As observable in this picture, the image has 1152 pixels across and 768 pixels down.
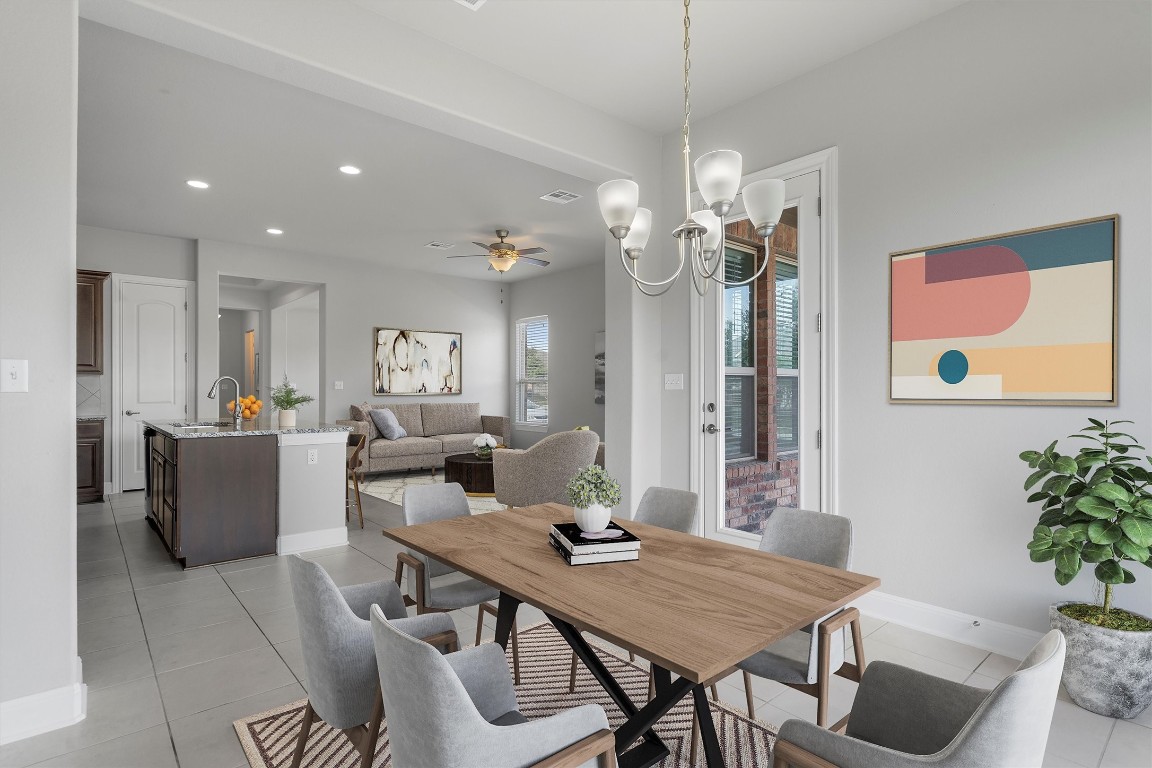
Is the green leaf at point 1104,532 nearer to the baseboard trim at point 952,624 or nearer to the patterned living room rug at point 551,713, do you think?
the baseboard trim at point 952,624

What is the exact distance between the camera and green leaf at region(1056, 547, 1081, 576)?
83.7 inches

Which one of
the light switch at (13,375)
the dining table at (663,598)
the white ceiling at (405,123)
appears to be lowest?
the dining table at (663,598)

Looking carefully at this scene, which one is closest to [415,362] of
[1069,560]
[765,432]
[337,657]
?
[765,432]

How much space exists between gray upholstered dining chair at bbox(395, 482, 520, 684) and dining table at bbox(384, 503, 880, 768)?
0.17 metres

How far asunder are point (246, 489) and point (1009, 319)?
4577 mm

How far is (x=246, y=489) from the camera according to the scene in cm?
420

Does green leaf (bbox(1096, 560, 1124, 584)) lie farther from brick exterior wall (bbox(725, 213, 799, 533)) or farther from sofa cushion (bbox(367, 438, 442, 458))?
sofa cushion (bbox(367, 438, 442, 458))

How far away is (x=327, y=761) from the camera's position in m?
1.94

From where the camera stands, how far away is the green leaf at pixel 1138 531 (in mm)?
2023

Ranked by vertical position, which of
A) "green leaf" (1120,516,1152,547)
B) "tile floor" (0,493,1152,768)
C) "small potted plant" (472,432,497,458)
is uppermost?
"green leaf" (1120,516,1152,547)

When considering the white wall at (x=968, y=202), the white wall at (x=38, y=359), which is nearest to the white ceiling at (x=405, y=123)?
the white wall at (x=968, y=202)

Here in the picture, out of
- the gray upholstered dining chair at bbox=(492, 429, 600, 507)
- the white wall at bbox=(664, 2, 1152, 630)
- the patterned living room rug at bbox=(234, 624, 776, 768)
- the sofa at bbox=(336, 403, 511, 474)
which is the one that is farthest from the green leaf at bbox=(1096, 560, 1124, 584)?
the sofa at bbox=(336, 403, 511, 474)

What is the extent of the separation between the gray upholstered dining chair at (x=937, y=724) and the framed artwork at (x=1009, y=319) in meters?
1.83

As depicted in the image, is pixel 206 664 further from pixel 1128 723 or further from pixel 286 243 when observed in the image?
pixel 286 243
